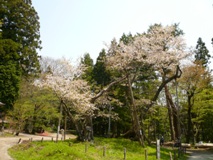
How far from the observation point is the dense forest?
2325cm

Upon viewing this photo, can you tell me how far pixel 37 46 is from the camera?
3231 cm

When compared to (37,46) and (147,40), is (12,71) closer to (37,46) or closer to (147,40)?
(37,46)

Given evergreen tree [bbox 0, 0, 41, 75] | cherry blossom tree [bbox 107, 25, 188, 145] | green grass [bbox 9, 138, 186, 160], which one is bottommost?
green grass [bbox 9, 138, 186, 160]

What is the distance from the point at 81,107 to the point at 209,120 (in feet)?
91.0

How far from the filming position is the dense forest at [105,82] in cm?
2325

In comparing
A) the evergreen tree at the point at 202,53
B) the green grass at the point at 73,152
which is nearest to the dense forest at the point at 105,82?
the green grass at the point at 73,152

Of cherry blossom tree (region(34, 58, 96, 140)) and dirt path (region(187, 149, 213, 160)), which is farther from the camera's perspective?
cherry blossom tree (region(34, 58, 96, 140))

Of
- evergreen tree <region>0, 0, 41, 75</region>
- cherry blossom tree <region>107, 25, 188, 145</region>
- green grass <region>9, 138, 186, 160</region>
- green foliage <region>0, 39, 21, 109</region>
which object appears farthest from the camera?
evergreen tree <region>0, 0, 41, 75</region>

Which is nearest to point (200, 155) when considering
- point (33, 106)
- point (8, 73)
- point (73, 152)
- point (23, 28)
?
point (73, 152)

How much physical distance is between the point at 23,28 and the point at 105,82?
628 inches

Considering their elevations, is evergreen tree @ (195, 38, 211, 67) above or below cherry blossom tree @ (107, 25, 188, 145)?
above

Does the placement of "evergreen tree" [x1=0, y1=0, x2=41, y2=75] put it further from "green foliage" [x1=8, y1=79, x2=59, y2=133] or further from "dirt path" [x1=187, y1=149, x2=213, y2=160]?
"dirt path" [x1=187, y1=149, x2=213, y2=160]

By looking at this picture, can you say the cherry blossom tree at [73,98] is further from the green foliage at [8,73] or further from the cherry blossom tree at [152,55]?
the green foliage at [8,73]

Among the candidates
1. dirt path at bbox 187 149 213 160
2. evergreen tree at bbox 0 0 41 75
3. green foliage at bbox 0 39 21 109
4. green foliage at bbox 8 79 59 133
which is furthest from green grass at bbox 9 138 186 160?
evergreen tree at bbox 0 0 41 75
